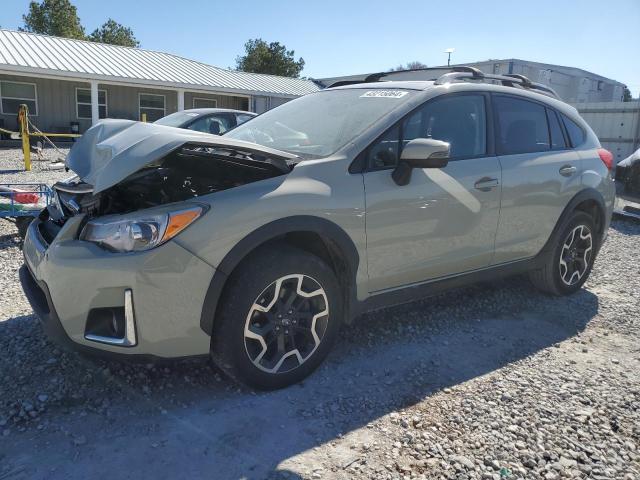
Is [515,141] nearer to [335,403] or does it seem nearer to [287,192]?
[287,192]

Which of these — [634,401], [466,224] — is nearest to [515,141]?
[466,224]

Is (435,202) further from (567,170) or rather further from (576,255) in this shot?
(576,255)

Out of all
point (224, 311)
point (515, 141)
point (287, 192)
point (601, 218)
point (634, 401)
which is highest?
point (515, 141)

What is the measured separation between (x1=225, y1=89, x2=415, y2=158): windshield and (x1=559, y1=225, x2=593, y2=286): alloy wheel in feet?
7.31

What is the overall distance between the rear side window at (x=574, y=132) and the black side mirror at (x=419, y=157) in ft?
6.67

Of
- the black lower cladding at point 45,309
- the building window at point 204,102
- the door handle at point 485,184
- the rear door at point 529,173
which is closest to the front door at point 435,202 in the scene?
the door handle at point 485,184

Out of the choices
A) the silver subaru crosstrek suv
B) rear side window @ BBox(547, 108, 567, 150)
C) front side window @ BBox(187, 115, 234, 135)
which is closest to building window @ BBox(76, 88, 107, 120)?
front side window @ BBox(187, 115, 234, 135)

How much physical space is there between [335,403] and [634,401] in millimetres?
1812

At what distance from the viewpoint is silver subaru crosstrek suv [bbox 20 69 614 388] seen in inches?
103

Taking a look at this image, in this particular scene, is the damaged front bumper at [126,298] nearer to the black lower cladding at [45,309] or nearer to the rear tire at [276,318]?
the black lower cladding at [45,309]

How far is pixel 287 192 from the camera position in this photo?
2898mm

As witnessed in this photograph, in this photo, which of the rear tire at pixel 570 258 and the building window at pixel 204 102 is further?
the building window at pixel 204 102

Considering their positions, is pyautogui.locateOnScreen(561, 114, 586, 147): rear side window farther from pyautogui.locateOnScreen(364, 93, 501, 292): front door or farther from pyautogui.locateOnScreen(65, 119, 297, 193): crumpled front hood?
pyautogui.locateOnScreen(65, 119, 297, 193): crumpled front hood

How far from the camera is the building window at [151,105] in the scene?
78.1ft
